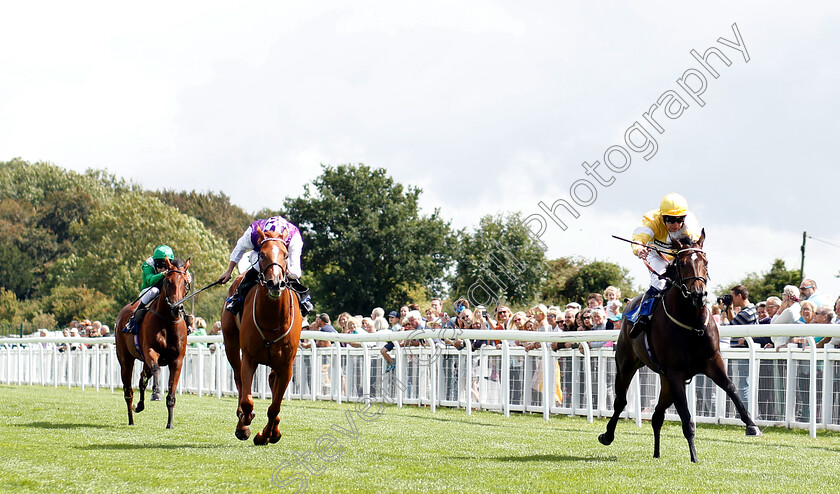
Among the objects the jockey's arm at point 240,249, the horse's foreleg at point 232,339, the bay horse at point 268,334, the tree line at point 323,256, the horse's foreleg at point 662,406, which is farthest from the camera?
the tree line at point 323,256

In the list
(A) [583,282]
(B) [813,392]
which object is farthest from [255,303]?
(A) [583,282]

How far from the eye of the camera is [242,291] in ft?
28.6

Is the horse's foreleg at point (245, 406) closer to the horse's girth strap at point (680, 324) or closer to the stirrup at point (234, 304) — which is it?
the stirrup at point (234, 304)

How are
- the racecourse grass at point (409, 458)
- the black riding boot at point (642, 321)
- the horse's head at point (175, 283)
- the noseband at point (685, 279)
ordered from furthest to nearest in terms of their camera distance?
the horse's head at point (175, 283) → the black riding boot at point (642, 321) → the noseband at point (685, 279) → the racecourse grass at point (409, 458)

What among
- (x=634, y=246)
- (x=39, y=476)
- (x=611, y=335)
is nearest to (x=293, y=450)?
(x=39, y=476)

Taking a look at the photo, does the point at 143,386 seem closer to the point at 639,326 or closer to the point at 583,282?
the point at 639,326

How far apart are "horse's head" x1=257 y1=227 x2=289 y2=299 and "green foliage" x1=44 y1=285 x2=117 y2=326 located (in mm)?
52394

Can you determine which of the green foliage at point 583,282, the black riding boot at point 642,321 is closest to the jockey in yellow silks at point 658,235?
the black riding boot at point 642,321

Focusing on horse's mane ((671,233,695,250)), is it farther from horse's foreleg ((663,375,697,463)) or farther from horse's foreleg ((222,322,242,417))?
horse's foreleg ((222,322,242,417))

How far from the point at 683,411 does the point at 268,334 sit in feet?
10.9

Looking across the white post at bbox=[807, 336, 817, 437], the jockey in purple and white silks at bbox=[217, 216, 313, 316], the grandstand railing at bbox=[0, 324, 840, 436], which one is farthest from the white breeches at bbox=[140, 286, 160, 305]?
the white post at bbox=[807, 336, 817, 437]

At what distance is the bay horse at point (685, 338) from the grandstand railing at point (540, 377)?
7.60 feet

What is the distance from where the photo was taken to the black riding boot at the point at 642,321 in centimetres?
829

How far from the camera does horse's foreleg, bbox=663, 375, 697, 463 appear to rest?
7.54 m
